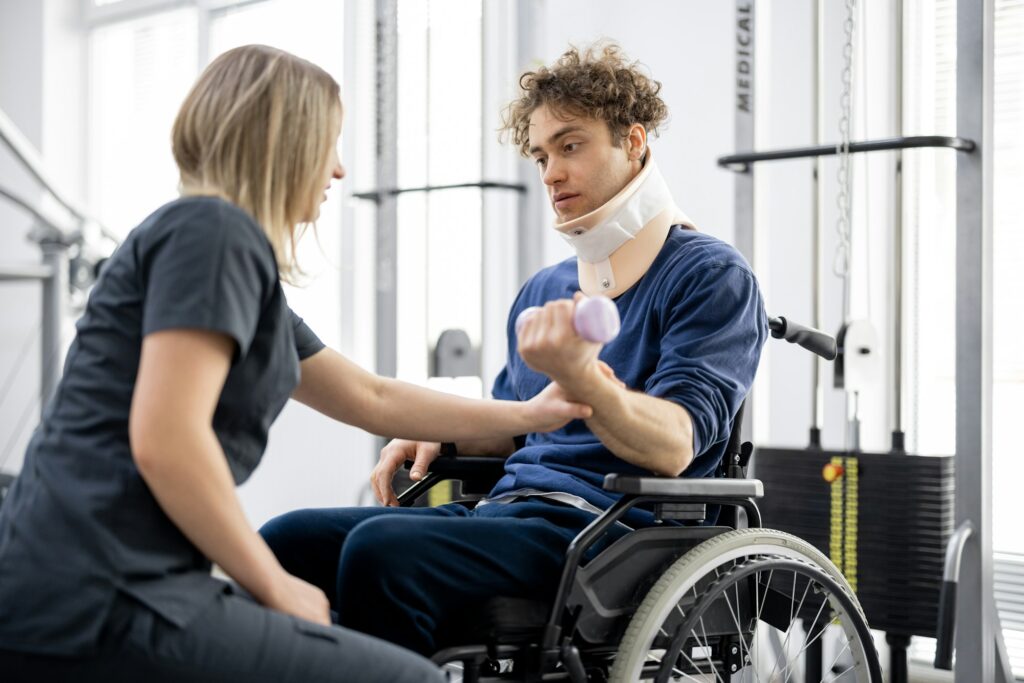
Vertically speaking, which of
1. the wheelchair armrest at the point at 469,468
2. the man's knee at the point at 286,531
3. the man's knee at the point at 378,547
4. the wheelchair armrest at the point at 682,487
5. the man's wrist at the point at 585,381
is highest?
the man's wrist at the point at 585,381

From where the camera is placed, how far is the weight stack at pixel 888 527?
2303mm

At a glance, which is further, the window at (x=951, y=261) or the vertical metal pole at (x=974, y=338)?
the window at (x=951, y=261)

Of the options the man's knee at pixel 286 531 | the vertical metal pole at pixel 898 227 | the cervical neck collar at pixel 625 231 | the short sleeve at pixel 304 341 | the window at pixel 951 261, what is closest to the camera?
the short sleeve at pixel 304 341

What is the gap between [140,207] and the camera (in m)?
5.16

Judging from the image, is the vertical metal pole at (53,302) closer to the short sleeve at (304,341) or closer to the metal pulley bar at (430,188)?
the metal pulley bar at (430,188)

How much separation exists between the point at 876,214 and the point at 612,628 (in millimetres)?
1878

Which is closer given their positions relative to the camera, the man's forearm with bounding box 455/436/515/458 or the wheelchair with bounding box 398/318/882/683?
the wheelchair with bounding box 398/318/882/683

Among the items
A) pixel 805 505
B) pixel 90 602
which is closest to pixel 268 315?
pixel 90 602

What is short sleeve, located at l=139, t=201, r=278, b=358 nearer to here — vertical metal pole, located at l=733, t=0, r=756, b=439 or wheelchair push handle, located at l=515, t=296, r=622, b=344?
wheelchair push handle, located at l=515, t=296, r=622, b=344

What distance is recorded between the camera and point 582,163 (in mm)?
1811

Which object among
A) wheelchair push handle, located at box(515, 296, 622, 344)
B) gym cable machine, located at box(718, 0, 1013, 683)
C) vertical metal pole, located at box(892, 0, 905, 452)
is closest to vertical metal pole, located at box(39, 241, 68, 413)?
gym cable machine, located at box(718, 0, 1013, 683)

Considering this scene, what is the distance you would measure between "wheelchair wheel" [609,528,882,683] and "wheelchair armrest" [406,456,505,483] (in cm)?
45

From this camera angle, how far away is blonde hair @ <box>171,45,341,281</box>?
45.7 inches

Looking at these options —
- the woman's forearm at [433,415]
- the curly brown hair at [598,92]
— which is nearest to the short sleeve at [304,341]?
the woman's forearm at [433,415]
